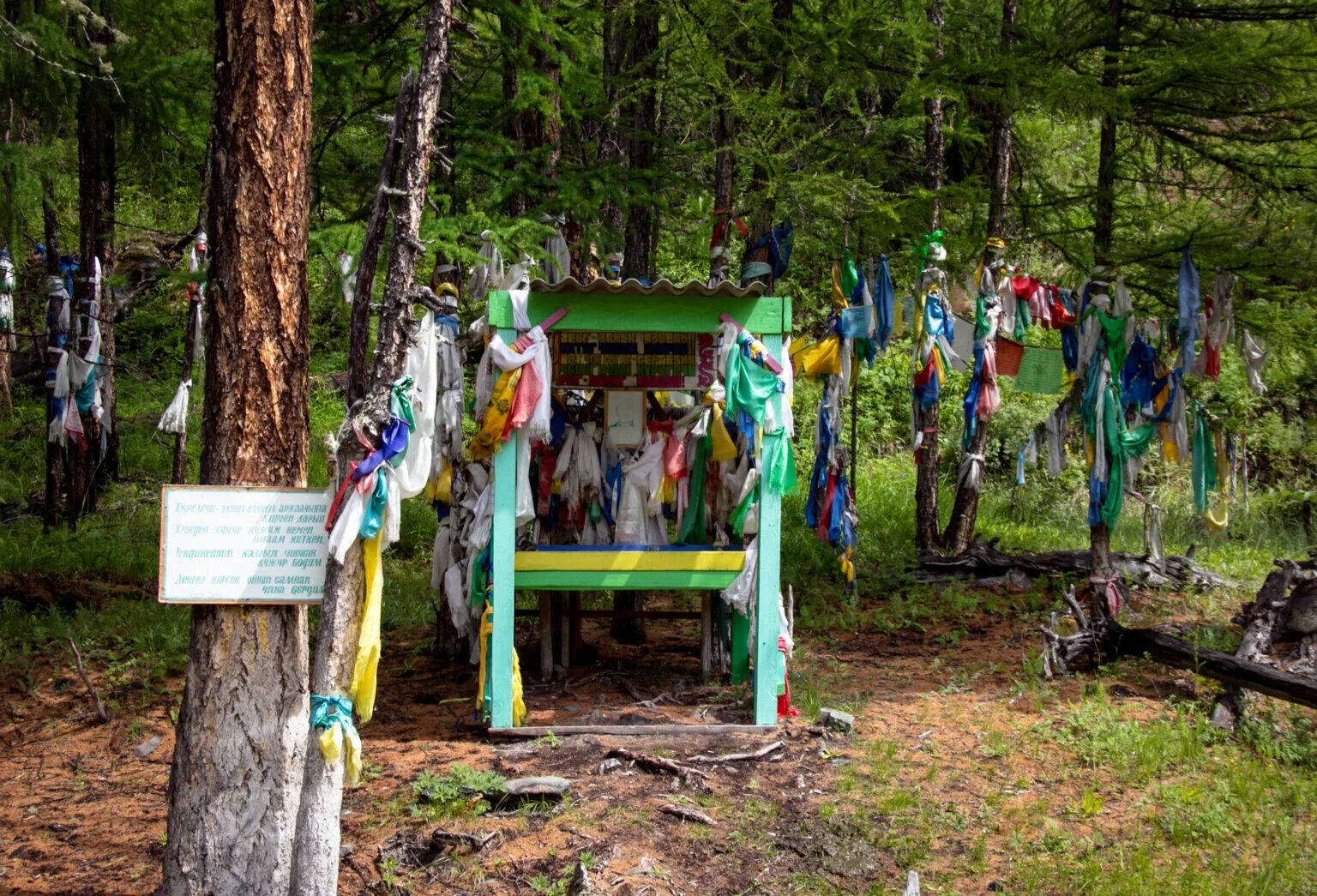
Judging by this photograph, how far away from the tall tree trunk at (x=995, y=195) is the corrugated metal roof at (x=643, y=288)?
3.59m

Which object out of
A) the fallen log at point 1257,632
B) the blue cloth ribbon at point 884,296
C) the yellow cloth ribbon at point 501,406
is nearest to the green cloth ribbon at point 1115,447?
the fallen log at point 1257,632

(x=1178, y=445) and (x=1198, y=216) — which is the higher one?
(x=1198, y=216)

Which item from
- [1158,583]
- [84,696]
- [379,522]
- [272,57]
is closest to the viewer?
[379,522]

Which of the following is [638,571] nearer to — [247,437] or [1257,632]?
[247,437]

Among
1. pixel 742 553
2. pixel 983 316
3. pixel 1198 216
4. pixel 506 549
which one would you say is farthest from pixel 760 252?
pixel 1198 216

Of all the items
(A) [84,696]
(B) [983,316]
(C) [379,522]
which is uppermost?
(B) [983,316]

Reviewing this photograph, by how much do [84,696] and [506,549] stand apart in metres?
3.50

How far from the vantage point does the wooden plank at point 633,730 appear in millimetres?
6965

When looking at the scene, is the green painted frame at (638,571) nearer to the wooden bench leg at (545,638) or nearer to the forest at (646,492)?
the forest at (646,492)

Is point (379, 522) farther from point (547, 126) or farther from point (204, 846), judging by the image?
point (547, 126)

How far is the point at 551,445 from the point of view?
8.37 meters

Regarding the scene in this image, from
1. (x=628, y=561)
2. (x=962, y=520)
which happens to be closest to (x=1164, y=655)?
(x=962, y=520)

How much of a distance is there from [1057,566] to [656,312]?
17.4 ft

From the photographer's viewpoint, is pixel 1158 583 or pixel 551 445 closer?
pixel 551 445
